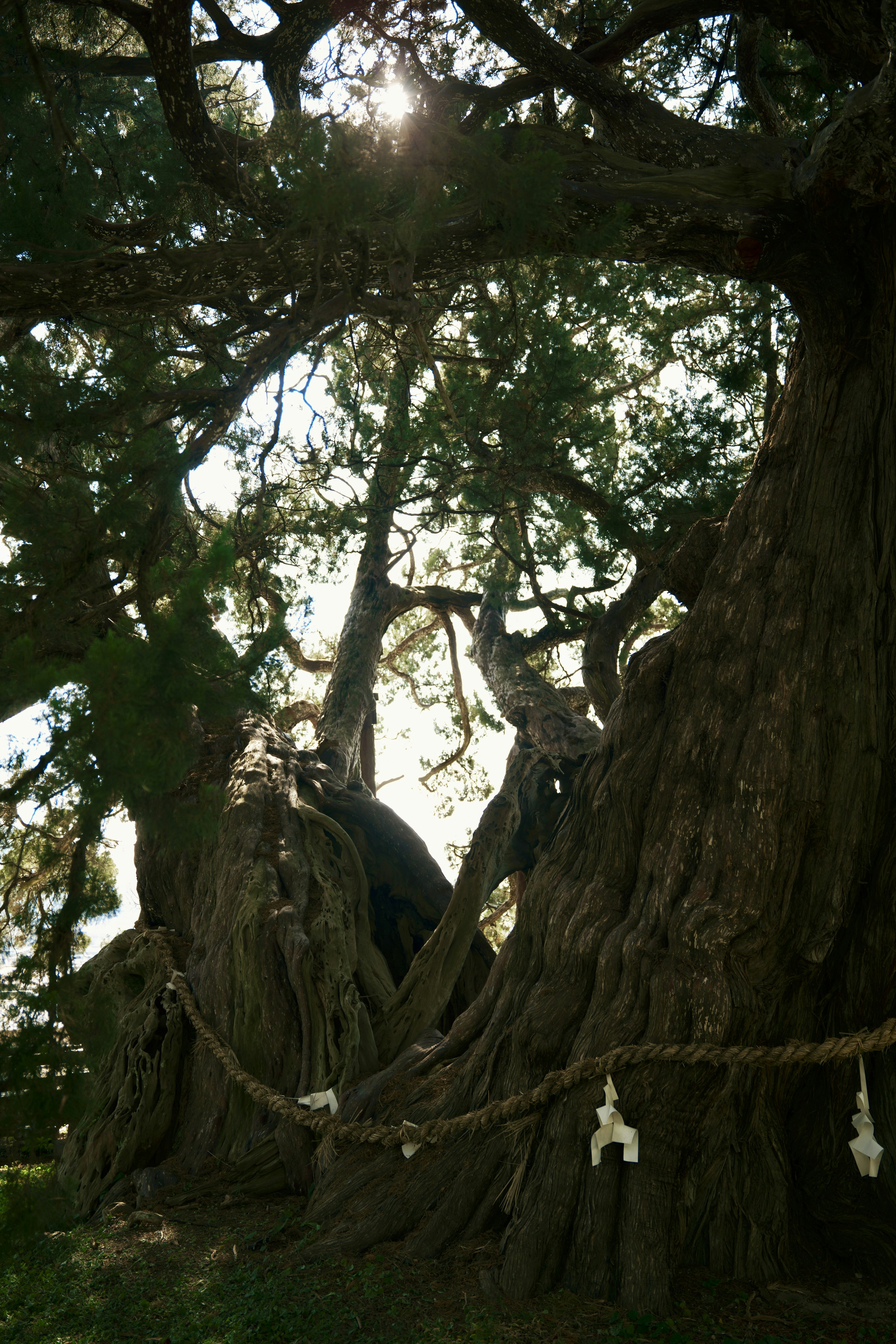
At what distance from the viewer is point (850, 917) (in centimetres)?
337

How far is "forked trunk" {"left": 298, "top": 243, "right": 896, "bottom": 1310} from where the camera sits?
3.04 meters

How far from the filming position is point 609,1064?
3055 mm

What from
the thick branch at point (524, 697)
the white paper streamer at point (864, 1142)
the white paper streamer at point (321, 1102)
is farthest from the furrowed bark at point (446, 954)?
the white paper streamer at point (864, 1142)

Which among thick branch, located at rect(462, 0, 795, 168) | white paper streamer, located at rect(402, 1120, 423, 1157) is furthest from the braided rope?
thick branch, located at rect(462, 0, 795, 168)

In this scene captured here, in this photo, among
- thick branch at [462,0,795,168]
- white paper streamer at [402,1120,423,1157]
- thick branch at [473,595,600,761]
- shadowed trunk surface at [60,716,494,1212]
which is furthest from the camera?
thick branch at [473,595,600,761]

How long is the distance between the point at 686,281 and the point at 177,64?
426cm

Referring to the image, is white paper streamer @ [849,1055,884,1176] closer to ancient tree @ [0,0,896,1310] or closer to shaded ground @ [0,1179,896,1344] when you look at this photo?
ancient tree @ [0,0,896,1310]

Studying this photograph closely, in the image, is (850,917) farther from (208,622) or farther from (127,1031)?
(127,1031)

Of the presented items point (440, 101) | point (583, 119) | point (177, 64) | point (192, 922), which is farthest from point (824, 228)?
point (192, 922)

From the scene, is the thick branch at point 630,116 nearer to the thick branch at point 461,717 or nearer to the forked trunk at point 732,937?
the forked trunk at point 732,937

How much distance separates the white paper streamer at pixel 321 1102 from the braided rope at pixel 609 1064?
0.79 ft

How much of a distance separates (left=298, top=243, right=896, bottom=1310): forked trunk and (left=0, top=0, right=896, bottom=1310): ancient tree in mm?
14

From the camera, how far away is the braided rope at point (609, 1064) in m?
3.02

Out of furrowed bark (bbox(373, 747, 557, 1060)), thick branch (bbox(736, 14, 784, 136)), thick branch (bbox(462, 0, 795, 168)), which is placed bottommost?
furrowed bark (bbox(373, 747, 557, 1060))
